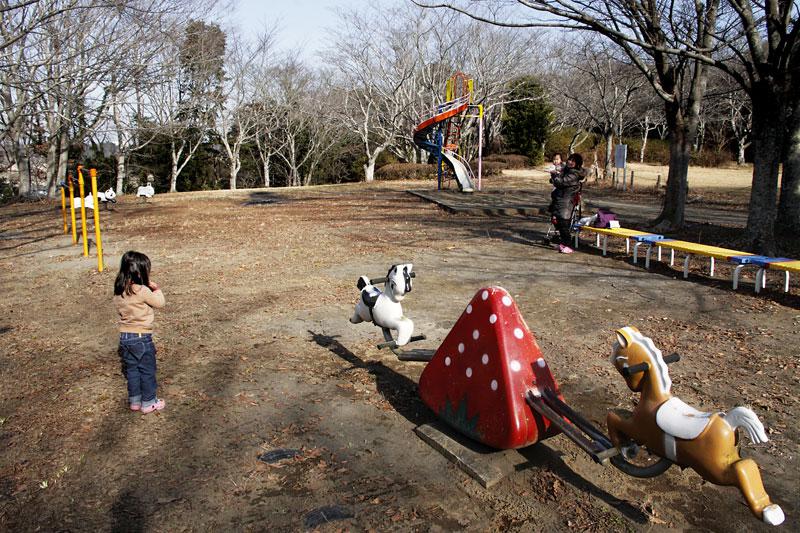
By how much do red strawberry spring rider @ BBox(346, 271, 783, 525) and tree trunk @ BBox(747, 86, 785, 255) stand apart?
693 cm

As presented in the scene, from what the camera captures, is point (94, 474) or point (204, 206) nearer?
point (94, 474)

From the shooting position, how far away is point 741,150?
39.1 meters

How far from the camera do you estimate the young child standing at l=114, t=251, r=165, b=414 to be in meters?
4.09

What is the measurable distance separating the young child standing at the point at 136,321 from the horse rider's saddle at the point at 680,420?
123 inches

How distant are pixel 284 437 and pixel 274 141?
3679cm

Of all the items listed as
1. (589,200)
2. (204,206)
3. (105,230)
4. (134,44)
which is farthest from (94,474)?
(589,200)

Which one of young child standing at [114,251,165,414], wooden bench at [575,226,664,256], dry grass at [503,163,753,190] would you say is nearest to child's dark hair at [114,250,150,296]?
young child standing at [114,251,165,414]

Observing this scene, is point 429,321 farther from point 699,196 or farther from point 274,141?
point 274,141

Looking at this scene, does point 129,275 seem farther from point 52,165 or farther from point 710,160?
point 710,160

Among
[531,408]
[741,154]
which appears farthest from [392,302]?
[741,154]

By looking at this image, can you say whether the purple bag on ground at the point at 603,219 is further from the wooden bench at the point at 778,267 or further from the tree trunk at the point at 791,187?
the wooden bench at the point at 778,267

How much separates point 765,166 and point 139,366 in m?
8.86

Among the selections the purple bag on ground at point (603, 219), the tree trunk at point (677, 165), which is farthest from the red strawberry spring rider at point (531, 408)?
the tree trunk at point (677, 165)

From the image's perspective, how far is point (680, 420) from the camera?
283cm
